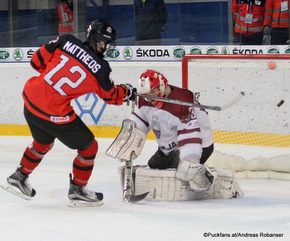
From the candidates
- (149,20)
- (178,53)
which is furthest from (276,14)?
(149,20)

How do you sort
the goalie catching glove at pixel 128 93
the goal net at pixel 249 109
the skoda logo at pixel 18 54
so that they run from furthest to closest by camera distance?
1. the skoda logo at pixel 18 54
2. the goal net at pixel 249 109
3. the goalie catching glove at pixel 128 93

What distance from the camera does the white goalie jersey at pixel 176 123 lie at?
13.3 ft

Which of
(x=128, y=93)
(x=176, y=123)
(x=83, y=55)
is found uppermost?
(x=83, y=55)

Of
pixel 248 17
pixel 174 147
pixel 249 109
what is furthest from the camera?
pixel 248 17

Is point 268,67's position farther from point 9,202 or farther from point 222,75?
point 9,202

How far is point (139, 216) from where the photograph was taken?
375 centimetres

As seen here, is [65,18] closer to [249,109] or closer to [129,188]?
[249,109]

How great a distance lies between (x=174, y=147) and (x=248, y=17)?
2.76 m

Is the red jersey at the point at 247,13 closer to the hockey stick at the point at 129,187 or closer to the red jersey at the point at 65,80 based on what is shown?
the hockey stick at the point at 129,187

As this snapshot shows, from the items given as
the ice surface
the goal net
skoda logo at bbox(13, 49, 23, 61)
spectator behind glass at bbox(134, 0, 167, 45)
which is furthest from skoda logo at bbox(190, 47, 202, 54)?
the ice surface

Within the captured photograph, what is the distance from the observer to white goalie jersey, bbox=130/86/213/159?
4.05 metres

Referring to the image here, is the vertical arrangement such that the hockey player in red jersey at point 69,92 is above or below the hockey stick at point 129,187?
above

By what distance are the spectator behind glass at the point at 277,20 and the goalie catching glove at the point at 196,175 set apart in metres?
2.66

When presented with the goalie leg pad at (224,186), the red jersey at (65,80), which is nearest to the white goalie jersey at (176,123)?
the goalie leg pad at (224,186)
